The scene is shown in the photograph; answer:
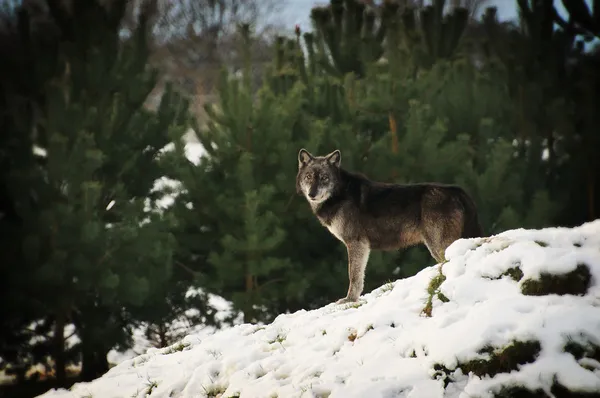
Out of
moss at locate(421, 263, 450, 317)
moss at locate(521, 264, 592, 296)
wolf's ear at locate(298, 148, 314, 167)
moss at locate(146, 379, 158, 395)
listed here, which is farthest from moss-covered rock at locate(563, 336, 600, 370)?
wolf's ear at locate(298, 148, 314, 167)

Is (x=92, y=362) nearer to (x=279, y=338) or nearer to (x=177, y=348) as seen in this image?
(x=177, y=348)

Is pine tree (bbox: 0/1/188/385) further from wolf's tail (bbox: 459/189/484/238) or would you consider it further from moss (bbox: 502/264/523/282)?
moss (bbox: 502/264/523/282)

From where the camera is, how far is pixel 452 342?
5289 mm

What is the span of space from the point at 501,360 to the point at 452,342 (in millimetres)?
366

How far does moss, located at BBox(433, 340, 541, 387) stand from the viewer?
505 cm

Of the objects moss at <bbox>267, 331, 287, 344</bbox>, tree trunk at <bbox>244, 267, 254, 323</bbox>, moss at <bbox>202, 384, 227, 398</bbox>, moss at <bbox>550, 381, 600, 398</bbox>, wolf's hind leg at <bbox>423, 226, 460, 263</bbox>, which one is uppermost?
wolf's hind leg at <bbox>423, 226, 460, 263</bbox>

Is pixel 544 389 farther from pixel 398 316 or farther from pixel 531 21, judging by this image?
pixel 531 21

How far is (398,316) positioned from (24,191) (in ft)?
27.8

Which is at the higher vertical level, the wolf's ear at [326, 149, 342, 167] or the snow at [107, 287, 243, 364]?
the wolf's ear at [326, 149, 342, 167]

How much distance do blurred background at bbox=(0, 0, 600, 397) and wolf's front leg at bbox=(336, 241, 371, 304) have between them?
12.0ft

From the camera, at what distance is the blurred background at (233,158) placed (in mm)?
12453

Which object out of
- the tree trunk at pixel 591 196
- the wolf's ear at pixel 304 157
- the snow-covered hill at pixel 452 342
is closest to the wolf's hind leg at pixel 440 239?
the wolf's ear at pixel 304 157

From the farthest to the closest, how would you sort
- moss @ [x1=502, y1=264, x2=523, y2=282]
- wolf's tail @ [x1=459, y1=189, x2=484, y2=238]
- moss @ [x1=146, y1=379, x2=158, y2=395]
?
wolf's tail @ [x1=459, y1=189, x2=484, y2=238] → moss @ [x1=146, y1=379, x2=158, y2=395] → moss @ [x1=502, y1=264, x2=523, y2=282]

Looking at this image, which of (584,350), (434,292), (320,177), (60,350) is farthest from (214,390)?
(60,350)
